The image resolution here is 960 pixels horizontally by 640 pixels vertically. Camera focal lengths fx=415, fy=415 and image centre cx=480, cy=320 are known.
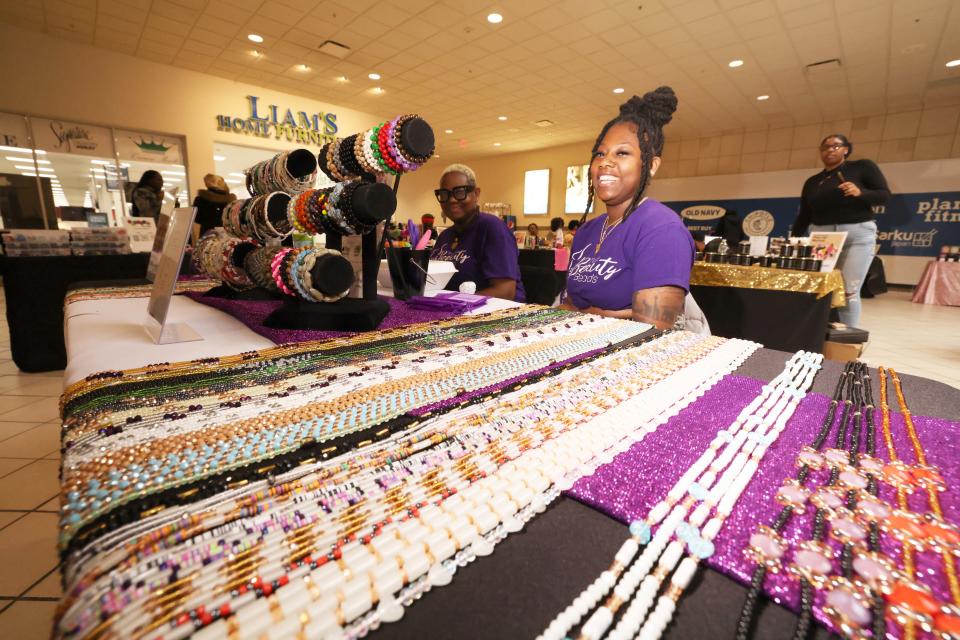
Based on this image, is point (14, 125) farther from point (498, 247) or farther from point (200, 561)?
point (200, 561)

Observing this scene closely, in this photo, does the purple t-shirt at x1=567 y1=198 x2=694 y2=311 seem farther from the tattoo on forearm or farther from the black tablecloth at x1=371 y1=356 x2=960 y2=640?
the black tablecloth at x1=371 y1=356 x2=960 y2=640

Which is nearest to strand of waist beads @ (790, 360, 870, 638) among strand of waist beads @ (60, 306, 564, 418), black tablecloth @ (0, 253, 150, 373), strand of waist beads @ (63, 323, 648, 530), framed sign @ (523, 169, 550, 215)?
strand of waist beads @ (63, 323, 648, 530)

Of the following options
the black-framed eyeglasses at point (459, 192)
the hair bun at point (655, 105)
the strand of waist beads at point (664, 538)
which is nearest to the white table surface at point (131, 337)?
the strand of waist beads at point (664, 538)

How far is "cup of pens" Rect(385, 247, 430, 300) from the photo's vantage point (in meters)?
1.18

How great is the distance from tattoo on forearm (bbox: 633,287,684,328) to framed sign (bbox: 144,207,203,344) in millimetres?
1055

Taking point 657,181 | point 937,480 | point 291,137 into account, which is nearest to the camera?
point 937,480

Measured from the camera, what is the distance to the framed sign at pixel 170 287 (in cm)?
73

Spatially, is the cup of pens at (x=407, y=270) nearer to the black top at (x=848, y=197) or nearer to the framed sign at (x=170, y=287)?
the framed sign at (x=170, y=287)

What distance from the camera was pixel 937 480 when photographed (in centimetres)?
33

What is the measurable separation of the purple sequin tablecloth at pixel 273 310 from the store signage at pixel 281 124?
7034mm

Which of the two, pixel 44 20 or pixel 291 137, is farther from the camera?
pixel 291 137

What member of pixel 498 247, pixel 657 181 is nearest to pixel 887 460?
pixel 498 247

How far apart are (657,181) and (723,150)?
151 centimetres

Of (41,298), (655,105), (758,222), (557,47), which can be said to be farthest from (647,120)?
(758,222)
